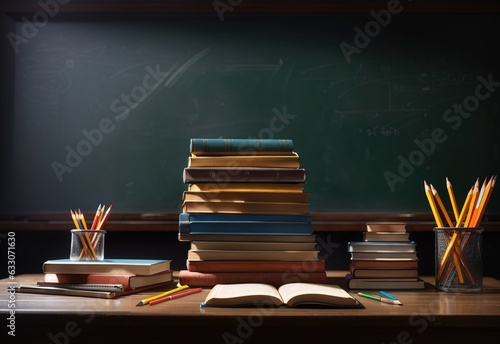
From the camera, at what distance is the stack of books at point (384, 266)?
1482mm

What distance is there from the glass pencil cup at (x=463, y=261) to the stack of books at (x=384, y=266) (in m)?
0.08

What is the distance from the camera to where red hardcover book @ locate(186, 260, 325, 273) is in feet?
4.87

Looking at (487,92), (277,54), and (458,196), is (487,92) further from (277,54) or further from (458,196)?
(277,54)

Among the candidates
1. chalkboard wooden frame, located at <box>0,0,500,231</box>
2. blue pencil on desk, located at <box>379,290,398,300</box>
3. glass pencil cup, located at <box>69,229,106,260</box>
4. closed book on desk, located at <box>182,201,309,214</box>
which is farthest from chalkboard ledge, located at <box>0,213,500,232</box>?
blue pencil on desk, located at <box>379,290,398,300</box>

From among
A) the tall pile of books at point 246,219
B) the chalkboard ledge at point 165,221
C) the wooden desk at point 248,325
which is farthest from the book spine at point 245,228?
the chalkboard ledge at point 165,221

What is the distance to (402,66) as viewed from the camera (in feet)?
6.95

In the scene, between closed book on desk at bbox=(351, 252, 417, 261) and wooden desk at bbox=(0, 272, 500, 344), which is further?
closed book on desk at bbox=(351, 252, 417, 261)

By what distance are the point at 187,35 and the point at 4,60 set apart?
2.26 feet

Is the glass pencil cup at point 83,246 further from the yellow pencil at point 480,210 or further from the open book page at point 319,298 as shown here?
the yellow pencil at point 480,210

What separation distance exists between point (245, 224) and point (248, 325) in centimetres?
41

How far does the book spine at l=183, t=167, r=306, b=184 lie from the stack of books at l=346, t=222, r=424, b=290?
24cm

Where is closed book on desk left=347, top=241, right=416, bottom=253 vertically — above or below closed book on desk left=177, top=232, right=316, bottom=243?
below

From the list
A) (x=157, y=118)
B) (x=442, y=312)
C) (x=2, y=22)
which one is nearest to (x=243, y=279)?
(x=442, y=312)

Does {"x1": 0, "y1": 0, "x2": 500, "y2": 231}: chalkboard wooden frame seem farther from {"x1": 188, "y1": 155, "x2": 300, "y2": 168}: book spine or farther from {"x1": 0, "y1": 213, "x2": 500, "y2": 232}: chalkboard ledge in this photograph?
{"x1": 188, "y1": 155, "x2": 300, "y2": 168}: book spine
